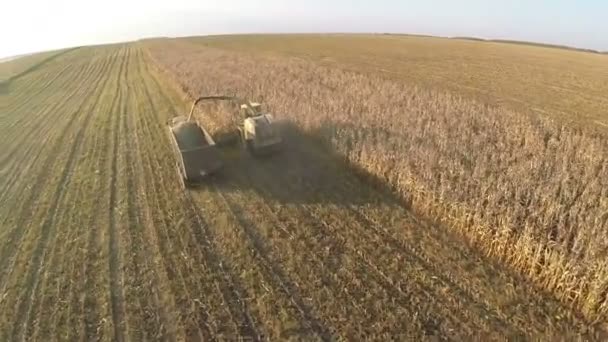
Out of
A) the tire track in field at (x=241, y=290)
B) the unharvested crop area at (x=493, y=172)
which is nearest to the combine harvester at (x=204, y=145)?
the tire track in field at (x=241, y=290)

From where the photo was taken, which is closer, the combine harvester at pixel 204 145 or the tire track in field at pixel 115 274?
the tire track in field at pixel 115 274

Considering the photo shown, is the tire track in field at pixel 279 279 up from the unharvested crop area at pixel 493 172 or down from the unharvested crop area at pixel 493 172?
down

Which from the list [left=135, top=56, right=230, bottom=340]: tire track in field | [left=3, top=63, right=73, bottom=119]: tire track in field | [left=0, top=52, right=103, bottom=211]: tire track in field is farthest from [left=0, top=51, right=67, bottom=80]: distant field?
[left=135, top=56, right=230, bottom=340]: tire track in field

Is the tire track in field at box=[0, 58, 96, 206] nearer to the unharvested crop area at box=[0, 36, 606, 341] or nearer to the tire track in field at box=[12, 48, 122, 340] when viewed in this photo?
the unharvested crop area at box=[0, 36, 606, 341]

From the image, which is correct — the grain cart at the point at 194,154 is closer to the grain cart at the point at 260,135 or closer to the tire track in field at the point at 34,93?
the grain cart at the point at 260,135

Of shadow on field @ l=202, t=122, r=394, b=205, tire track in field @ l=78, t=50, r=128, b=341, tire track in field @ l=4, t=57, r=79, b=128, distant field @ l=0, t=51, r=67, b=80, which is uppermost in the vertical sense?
distant field @ l=0, t=51, r=67, b=80

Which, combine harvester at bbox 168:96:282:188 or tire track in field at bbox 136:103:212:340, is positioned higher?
combine harvester at bbox 168:96:282:188
